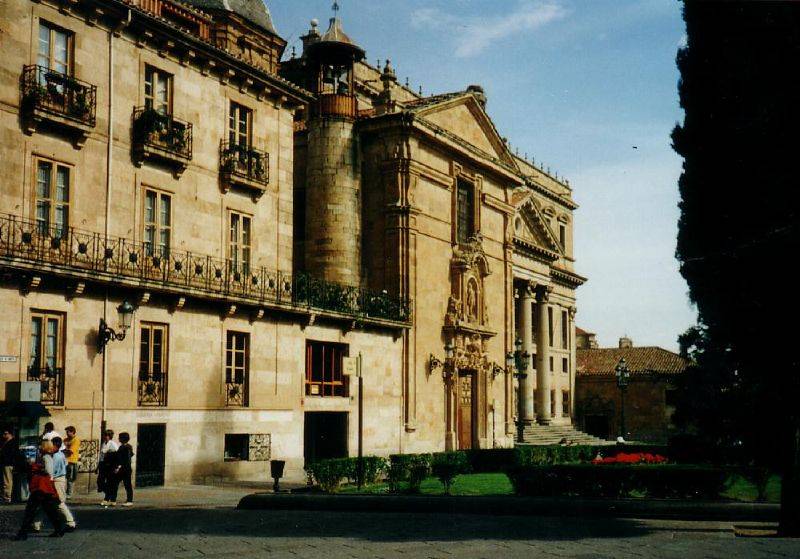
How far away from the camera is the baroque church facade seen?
23.1 m

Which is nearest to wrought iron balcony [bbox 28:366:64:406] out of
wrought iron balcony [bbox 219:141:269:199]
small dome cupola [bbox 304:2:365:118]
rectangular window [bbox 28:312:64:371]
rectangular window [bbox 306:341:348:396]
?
rectangular window [bbox 28:312:64:371]

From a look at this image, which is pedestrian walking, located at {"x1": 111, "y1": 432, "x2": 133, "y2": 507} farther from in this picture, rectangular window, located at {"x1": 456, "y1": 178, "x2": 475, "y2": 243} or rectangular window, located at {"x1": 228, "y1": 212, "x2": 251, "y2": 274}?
rectangular window, located at {"x1": 456, "y1": 178, "x2": 475, "y2": 243}

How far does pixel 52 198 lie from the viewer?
929 inches

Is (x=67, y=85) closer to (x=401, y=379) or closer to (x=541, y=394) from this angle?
(x=401, y=379)

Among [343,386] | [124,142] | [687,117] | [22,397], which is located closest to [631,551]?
[687,117]

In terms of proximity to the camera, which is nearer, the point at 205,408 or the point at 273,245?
the point at 205,408

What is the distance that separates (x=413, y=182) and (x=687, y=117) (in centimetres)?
2170

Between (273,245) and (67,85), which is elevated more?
(67,85)

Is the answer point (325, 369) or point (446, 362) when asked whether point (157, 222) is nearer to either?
point (325, 369)

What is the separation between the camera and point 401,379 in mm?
37594

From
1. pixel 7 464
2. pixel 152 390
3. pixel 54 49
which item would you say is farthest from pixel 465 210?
pixel 7 464

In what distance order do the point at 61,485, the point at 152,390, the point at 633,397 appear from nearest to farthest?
the point at 61,485
the point at 152,390
the point at 633,397

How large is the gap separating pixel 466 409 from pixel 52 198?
2390 centimetres

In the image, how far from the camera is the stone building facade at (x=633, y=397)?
76188mm
